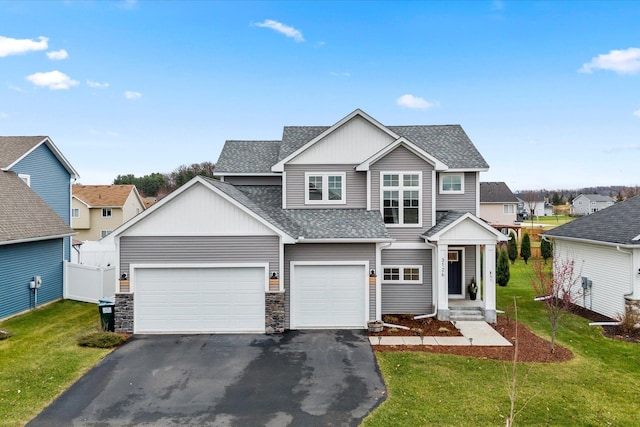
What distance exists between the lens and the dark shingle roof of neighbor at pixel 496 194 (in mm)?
46550

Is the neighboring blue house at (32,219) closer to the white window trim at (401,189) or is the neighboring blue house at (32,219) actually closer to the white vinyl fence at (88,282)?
the white vinyl fence at (88,282)

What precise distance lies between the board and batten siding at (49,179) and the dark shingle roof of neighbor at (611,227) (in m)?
23.4

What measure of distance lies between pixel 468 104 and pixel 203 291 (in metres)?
21.7

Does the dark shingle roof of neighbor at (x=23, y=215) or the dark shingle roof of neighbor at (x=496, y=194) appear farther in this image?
the dark shingle roof of neighbor at (x=496, y=194)

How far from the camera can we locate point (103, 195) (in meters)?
37.9

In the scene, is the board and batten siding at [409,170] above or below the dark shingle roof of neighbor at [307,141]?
below

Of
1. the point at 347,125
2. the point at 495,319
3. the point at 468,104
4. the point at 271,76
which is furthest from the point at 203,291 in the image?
the point at 468,104

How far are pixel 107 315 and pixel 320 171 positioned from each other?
9.05 m

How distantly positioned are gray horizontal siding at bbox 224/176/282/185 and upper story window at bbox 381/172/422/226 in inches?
204

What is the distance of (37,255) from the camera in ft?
49.5

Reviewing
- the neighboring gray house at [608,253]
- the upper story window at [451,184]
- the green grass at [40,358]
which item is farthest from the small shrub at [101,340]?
the neighboring gray house at [608,253]

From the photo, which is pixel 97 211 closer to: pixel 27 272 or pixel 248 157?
pixel 27 272

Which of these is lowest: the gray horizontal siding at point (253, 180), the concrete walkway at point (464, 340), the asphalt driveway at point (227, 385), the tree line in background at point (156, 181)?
the concrete walkway at point (464, 340)

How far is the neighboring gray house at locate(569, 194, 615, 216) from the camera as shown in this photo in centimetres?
8641
